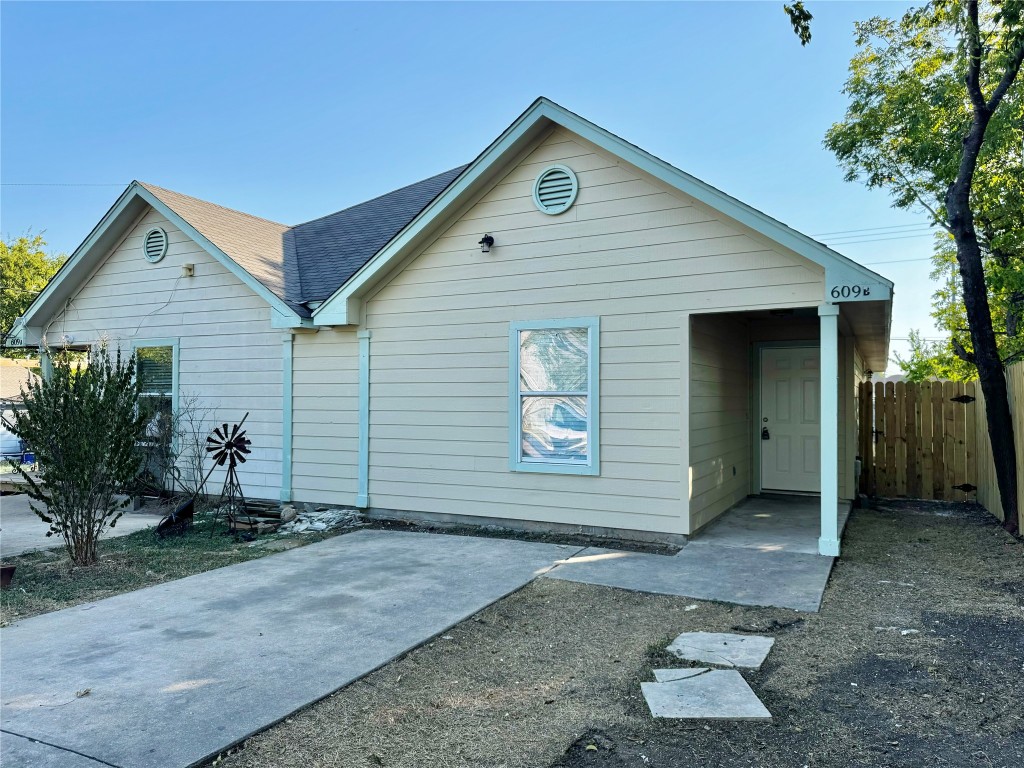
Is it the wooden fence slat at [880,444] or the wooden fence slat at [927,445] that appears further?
the wooden fence slat at [880,444]

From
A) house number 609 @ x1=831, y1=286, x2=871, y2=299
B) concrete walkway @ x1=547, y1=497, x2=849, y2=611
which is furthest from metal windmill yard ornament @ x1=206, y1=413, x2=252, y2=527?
house number 609 @ x1=831, y1=286, x2=871, y2=299

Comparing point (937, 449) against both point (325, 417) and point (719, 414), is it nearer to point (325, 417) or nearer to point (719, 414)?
point (719, 414)

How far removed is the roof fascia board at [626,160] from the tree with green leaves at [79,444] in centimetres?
283

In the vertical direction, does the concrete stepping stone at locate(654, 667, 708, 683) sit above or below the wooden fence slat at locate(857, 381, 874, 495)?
below

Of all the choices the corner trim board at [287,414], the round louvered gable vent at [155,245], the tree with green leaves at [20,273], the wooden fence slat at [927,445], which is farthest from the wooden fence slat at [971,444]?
the tree with green leaves at [20,273]

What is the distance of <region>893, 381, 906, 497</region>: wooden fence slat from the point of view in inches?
432

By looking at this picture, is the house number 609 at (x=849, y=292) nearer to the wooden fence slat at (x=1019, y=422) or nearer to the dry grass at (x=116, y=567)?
the wooden fence slat at (x=1019, y=422)

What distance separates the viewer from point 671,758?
2.91m

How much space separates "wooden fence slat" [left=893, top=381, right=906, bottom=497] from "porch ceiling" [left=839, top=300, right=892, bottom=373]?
2.77ft

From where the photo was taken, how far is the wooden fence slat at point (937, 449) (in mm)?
10695

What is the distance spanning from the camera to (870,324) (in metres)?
8.55

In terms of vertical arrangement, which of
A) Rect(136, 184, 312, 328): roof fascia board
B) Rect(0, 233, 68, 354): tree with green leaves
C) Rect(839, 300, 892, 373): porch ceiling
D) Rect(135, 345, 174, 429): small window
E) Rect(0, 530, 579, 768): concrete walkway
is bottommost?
Rect(0, 530, 579, 768): concrete walkway

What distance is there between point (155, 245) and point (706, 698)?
10409 millimetres

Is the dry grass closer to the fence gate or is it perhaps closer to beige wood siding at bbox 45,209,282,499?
beige wood siding at bbox 45,209,282,499
